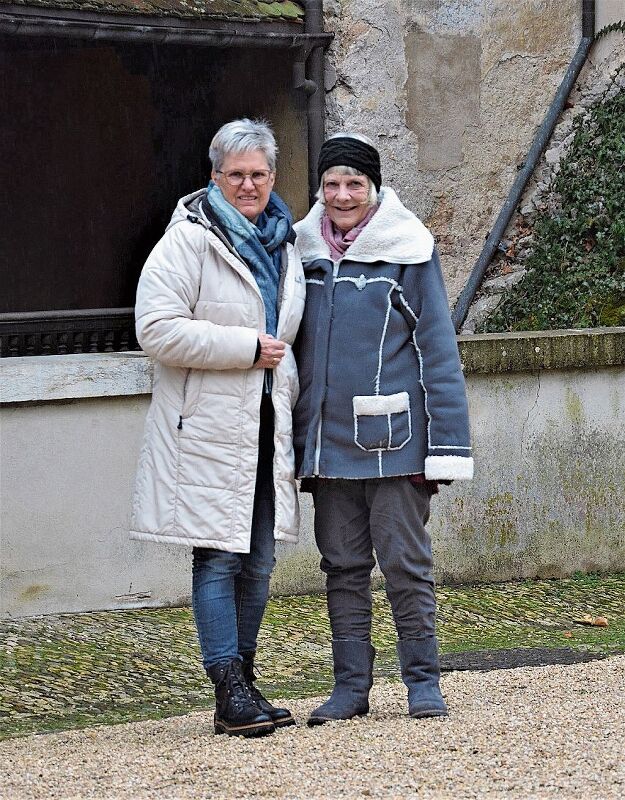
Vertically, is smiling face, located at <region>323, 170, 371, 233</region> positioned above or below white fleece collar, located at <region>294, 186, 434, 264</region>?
above

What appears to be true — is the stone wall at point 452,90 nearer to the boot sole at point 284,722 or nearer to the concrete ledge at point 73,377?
the concrete ledge at point 73,377

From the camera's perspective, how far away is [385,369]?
3.92 metres

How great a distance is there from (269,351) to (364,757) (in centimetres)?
110

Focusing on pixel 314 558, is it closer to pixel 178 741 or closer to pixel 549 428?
pixel 549 428

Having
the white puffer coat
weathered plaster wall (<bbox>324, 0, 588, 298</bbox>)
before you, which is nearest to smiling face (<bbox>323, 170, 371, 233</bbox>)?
the white puffer coat

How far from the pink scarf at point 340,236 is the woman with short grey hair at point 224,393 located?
0.45 ft

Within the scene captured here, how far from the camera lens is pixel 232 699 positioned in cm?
381

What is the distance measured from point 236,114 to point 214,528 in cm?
683

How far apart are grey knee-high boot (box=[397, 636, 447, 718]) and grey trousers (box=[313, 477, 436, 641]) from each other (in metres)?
0.03

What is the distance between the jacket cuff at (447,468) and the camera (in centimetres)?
385

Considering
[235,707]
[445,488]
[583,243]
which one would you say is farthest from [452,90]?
[235,707]

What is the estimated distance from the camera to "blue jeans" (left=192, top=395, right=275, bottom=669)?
3859 mm

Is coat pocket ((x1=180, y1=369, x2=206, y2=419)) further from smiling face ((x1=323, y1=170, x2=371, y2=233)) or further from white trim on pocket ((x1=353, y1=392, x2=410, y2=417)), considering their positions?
smiling face ((x1=323, y1=170, x2=371, y2=233))

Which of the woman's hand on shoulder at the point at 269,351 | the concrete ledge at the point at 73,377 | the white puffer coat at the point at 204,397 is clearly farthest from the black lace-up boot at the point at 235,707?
the concrete ledge at the point at 73,377
